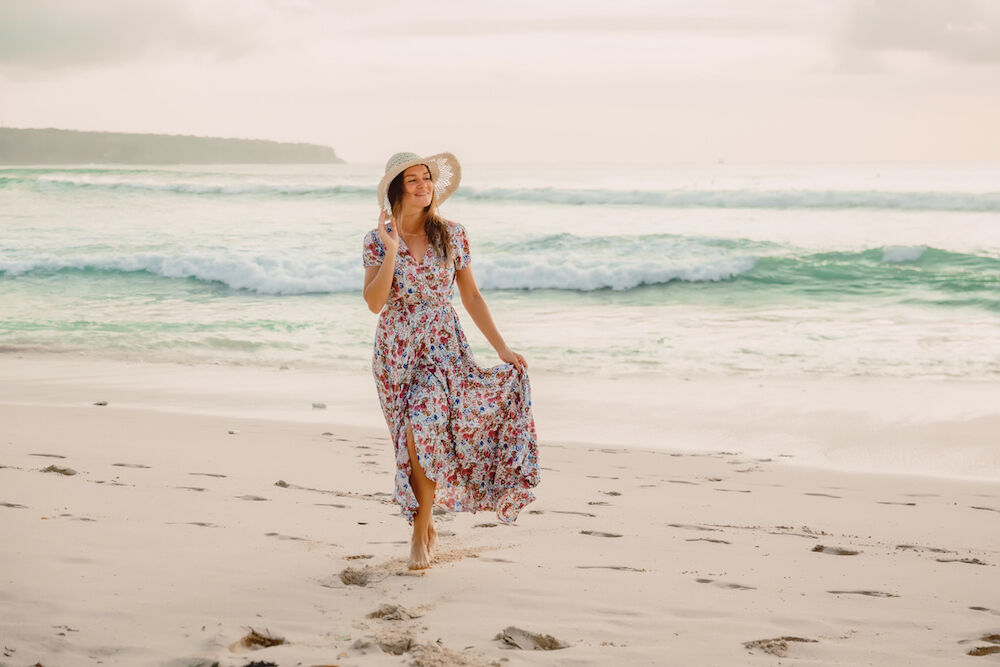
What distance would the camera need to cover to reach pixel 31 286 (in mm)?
19578

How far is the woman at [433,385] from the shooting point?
416 cm

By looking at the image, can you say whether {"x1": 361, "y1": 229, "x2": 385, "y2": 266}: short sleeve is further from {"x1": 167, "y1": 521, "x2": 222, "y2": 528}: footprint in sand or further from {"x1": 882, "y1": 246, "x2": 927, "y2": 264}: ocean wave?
{"x1": 882, "y1": 246, "x2": 927, "y2": 264}: ocean wave

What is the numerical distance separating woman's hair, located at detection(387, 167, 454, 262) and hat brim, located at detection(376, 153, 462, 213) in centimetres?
3

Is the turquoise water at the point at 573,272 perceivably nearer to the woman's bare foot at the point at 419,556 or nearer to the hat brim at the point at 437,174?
the hat brim at the point at 437,174

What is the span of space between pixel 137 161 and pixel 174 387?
62.2 metres

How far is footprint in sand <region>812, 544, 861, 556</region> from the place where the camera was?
14.5 ft

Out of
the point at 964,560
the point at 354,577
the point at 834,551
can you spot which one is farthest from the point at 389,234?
the point at 964,560

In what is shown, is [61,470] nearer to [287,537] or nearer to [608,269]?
[287,537]

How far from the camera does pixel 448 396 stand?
4.21 m

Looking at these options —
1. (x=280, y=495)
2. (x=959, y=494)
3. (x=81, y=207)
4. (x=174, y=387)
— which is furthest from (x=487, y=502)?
(x=81, y=207)

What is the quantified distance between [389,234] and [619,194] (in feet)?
104

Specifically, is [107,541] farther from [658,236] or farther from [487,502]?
[658,236]

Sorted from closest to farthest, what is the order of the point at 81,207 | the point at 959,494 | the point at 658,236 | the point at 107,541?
the point at 107,541
the point at 959,494
the point at 658,236
the point at 81,207

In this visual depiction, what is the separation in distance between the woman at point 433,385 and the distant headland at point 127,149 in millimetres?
60890
